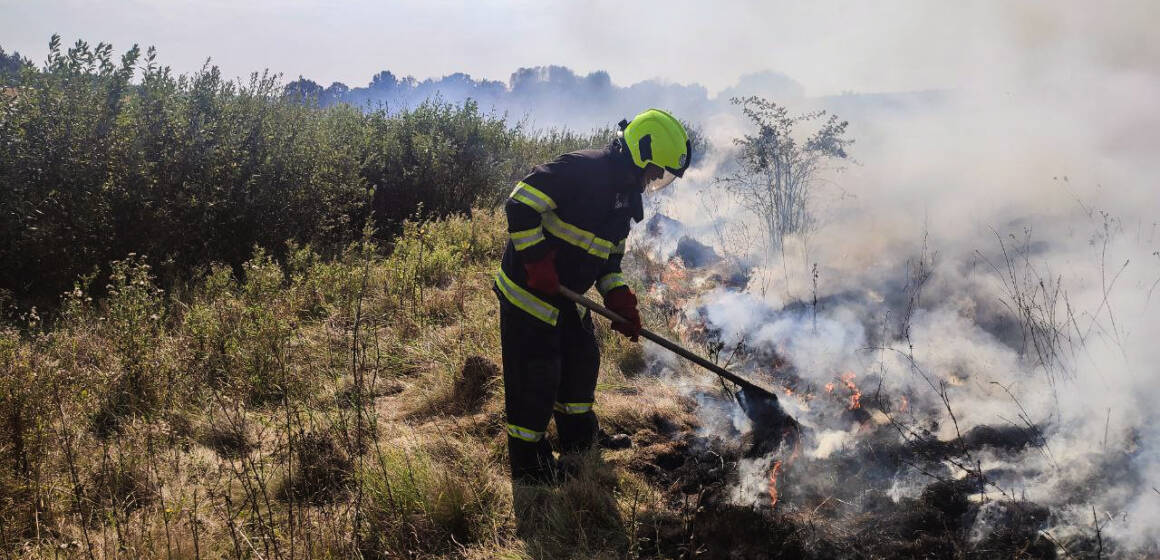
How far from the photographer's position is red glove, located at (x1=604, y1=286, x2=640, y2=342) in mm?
3664

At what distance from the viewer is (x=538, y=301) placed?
329 cm

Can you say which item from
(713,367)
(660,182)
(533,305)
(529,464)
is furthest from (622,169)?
(529,464)

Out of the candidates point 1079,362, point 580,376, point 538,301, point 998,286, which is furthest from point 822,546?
point 998,286

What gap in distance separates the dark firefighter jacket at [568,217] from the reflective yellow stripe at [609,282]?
249mm

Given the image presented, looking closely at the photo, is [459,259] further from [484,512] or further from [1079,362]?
[1079,362]

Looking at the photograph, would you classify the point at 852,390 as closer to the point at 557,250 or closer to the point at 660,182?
the point at 660,182

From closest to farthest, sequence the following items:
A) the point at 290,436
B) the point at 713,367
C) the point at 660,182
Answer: the point at 290,436 < the point at 660,182 < the point at 713,367

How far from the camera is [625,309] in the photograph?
3705 mm

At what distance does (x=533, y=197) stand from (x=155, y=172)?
5.50 meters

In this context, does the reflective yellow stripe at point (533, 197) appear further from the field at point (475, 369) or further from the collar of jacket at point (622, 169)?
the field at point (475, 369)

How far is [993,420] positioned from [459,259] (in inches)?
206

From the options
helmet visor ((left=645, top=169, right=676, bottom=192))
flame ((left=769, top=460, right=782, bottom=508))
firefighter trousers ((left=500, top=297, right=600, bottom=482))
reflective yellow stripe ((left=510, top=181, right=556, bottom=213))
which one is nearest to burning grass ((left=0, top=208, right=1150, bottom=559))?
flame ((left=769, top=460, right=782, bottom=508))

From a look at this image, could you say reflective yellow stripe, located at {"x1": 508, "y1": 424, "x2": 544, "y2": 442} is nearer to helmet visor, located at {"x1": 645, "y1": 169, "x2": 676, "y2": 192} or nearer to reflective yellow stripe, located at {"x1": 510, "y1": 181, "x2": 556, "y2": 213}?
reflective yellow stripe, located at {"x1": 510, "y1": 181, "x2": 556, "y2": 213}

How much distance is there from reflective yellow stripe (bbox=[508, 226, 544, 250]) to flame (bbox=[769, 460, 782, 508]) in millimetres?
1908
